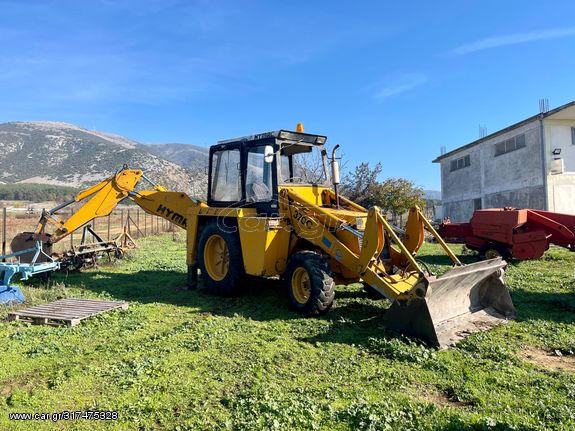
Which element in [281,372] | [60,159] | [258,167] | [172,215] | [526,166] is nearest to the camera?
[281,372]

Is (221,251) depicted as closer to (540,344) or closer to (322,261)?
(322,261)

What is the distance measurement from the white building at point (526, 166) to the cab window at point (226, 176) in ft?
52.5

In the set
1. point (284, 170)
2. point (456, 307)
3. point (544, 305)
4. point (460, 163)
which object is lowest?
point (544, 305)

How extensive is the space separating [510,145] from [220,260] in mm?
18734

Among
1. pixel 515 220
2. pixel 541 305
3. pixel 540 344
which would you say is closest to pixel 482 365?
pixel 540 344

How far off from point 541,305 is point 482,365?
11.2ft

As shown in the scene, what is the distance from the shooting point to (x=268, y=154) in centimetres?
784

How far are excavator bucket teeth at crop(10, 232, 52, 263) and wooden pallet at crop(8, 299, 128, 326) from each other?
2.70 meters

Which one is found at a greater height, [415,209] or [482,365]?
[415,209]

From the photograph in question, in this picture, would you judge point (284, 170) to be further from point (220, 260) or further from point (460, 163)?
point (460, 163)

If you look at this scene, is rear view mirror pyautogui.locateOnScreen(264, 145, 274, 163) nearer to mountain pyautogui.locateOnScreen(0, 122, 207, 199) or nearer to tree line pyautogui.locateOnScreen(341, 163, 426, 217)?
tree line pyautogui.locateOnScreen(341, 163, 426, 217)

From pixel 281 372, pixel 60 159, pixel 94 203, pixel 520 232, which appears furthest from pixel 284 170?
pixel 60 159

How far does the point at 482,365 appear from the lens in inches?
190

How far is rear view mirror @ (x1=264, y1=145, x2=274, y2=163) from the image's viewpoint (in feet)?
25.6
